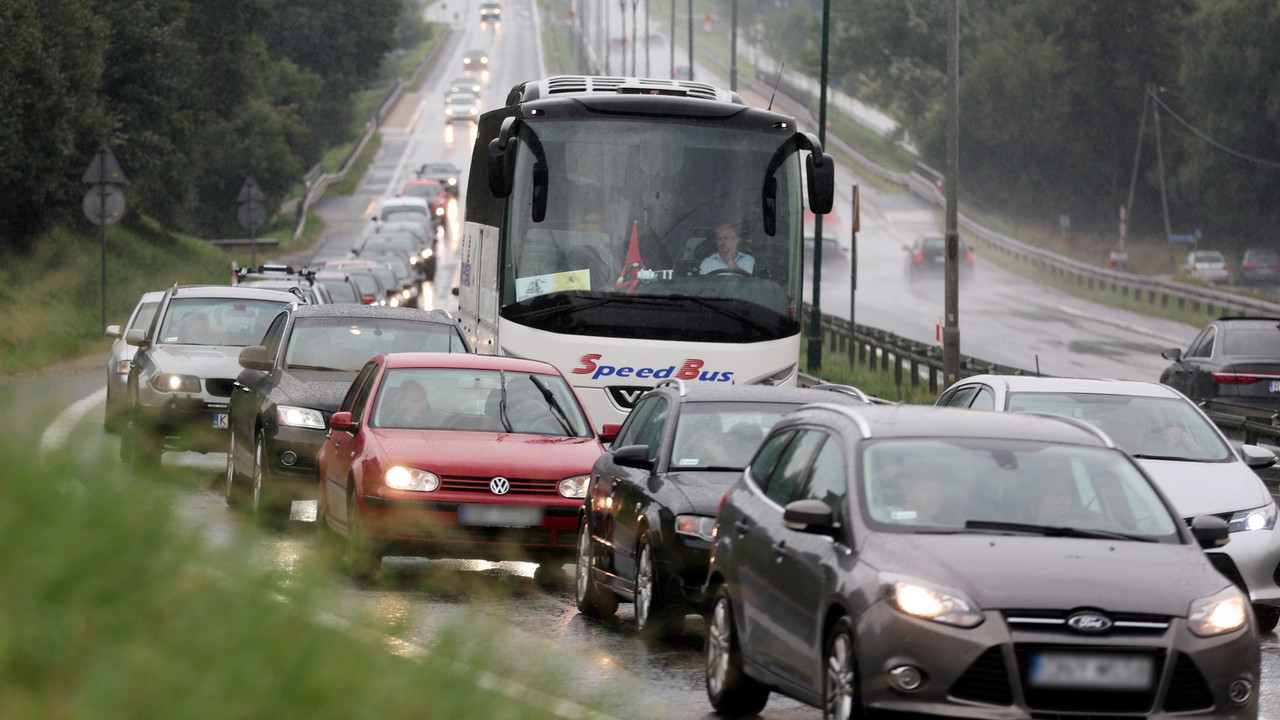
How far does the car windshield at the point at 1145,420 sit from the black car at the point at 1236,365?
998 cm

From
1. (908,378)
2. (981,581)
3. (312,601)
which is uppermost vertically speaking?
(312,601)

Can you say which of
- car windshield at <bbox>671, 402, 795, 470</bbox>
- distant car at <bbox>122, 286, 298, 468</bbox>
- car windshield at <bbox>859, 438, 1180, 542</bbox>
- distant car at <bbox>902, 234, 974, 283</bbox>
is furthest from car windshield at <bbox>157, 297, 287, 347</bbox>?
distant car at <bbox>902, 234, 974, 283</bbox>

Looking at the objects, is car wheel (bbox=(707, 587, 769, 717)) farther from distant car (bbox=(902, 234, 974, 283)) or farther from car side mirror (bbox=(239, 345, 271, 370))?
distant car (bbox=(902, 234, 974, 283))

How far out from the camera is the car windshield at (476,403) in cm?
1390

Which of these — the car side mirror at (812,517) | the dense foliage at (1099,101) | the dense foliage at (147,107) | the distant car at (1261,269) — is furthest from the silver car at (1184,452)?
the dense foliage at (1099,101)

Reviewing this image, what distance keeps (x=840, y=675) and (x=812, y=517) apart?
0.72m

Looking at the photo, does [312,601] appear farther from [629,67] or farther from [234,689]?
[629,67]

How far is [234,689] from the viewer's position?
14.0ft

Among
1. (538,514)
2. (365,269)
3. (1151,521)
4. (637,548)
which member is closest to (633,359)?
(538,514)

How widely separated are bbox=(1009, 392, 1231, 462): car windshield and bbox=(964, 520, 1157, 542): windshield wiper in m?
4.84

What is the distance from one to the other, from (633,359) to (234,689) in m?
14.2

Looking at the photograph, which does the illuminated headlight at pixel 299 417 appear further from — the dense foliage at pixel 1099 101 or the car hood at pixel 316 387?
the dense foliage at pixel 1099 101

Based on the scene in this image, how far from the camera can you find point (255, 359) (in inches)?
657

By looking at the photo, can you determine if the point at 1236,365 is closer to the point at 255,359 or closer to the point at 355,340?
the point at 355,340
